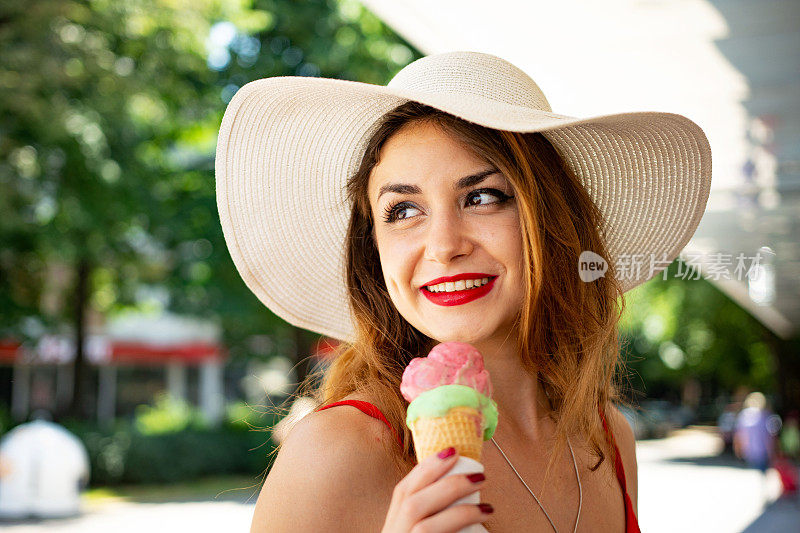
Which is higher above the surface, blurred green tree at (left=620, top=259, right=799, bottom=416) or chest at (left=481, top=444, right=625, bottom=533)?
chest at (left=481, top=444, right=625, bottom=533)

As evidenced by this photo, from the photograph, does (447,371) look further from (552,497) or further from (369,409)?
(552,497)

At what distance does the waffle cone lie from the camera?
1.32 m

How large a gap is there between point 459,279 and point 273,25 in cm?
1234

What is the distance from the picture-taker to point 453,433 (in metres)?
1.32

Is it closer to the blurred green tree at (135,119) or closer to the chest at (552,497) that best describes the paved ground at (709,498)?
the blurred green tree at (135,119)

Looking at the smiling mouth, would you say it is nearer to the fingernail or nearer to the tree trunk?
the fingernail

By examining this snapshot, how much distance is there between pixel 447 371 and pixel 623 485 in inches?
47.7

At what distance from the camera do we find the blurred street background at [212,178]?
4875mm

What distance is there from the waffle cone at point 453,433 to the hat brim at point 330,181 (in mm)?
982

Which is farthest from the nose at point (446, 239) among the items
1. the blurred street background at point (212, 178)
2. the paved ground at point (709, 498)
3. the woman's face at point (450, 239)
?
the paved ground at point (709, 498)

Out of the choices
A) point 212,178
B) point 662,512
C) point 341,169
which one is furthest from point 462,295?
point 212,178

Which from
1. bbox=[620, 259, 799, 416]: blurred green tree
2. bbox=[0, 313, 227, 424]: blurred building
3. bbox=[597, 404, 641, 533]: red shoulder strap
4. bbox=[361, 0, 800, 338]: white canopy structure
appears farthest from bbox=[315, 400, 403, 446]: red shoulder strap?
bbox=[0, 313, 227, 424]: blurred building

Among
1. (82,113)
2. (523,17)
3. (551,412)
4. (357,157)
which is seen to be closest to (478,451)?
(551,412)

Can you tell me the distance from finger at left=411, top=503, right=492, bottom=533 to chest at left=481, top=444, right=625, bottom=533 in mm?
667
